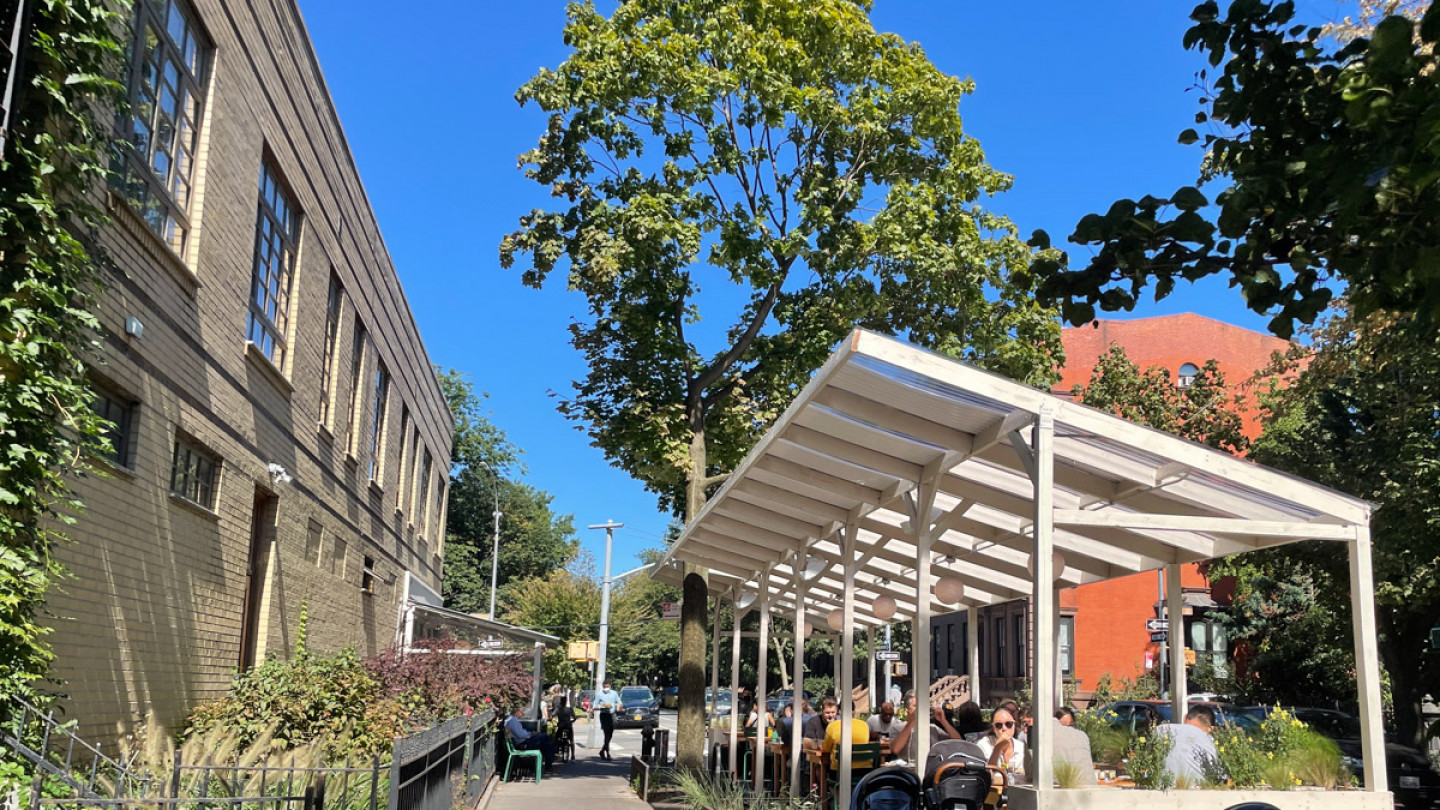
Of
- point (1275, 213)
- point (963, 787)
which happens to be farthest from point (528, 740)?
point (1275, 213)

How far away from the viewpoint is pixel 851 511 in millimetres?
11961

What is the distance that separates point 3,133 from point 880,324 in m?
17.6

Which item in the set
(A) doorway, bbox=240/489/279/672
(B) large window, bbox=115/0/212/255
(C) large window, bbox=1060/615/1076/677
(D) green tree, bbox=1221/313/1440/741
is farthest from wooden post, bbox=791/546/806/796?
(C) large window, bbox=1060/615/1076/677

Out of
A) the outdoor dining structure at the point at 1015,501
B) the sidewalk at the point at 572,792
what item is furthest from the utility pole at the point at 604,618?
the outdoor dining structure at the point at 1015,501

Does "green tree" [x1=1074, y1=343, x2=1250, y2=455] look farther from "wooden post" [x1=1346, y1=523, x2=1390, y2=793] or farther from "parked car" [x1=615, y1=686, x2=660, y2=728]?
"wooden post" [x1=1346, y1=523, x2=1390, y2=793]

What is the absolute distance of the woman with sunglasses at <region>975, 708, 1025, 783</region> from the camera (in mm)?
10125

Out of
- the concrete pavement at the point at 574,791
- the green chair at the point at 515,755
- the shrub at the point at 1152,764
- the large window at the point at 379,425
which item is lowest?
the concrete pavement at the point at 574,791

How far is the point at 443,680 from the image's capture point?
20.2 m

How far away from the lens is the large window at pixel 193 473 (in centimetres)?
1232

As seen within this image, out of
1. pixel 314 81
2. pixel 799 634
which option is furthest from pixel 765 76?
pixel 799 634

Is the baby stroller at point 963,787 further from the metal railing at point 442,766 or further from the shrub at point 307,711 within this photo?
the shrub at point 307,711

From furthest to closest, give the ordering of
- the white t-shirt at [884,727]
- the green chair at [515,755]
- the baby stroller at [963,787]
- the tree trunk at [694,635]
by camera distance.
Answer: the green chair at [515,755]
the tree trunk at [694,635]
the white t-shirt at [884,727]
the baby stroller at [963,787]

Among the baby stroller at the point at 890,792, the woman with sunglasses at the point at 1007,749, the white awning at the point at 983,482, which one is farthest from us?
the woman with sunglasses at the point at 1007,749

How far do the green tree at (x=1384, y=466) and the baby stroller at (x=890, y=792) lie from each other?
11792 mm
